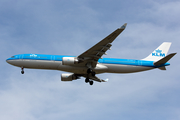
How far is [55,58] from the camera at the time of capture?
41.5m

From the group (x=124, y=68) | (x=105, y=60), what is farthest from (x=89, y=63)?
(x=124, y=68)

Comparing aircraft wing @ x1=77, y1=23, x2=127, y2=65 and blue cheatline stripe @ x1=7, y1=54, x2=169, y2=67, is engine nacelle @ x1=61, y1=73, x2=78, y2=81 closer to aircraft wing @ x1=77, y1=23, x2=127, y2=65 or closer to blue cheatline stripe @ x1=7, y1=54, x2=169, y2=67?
blue cheatline stripe @ x1=7, y1=54, x2=169, y2=67

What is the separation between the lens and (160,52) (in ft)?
156

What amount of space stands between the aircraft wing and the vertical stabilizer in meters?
11.4

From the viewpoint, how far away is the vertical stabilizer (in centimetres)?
4644

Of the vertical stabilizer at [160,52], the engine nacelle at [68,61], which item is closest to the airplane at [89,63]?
the engine nacelle at [68,61]

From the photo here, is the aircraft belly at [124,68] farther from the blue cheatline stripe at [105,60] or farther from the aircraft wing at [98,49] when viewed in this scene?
the aircraft wing at [98,49]

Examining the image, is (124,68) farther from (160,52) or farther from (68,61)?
(68,61)

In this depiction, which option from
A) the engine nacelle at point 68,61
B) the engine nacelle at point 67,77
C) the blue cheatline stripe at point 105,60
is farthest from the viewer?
the engine nacelle at point 67,77

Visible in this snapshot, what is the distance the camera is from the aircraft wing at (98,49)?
3519cm

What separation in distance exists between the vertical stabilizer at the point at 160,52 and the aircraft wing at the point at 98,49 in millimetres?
11377

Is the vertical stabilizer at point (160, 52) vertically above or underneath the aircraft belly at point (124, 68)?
above


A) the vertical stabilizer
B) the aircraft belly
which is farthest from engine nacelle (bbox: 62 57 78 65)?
the vertical stabilizer

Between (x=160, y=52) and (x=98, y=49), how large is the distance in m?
14.8
